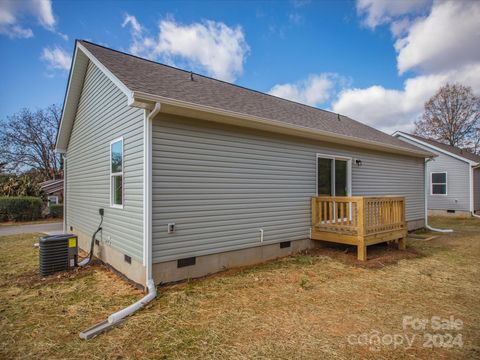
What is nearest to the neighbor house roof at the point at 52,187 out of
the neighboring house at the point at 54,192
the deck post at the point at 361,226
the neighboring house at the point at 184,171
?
the neighboring house at the point at 54,192

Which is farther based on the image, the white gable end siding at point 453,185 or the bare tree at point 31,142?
the bare tree at point 31,142

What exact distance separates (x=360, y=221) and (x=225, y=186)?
3.06 m

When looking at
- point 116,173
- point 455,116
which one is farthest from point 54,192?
point 455,116

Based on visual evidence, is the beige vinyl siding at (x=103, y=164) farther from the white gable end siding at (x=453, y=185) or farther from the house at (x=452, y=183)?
the white gable end siding at (x=453, y=185)

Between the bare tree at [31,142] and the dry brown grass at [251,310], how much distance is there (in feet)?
79.5

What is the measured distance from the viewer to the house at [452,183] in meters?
14.5

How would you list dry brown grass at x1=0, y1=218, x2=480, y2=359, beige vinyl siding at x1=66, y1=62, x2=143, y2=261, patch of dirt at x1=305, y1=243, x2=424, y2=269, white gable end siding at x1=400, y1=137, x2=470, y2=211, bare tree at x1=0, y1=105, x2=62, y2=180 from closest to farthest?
dry brown grass at x1=0, y1=218, x2=480, y2=359 → beige vinyl siding at x1=66, y1=62, x2=143, y2=261 → patch of dirt at x1=305, y1=243, x2=424, y2=269 → white gable end siding at x1=400, y1=137, x2=470, y2=211 → bare tree at x1=0, y1=105, x2=62, y2=180

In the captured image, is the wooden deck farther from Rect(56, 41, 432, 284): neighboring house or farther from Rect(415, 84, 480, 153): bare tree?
Rect(415, 84, 480, 153): bare tree

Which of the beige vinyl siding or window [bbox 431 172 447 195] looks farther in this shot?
window [bbox 431 172 447 195]

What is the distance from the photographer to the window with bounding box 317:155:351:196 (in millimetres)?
7113

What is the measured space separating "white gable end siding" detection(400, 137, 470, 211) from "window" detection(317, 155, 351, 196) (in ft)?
37.2

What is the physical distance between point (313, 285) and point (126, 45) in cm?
1288

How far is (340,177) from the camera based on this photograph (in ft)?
25.0

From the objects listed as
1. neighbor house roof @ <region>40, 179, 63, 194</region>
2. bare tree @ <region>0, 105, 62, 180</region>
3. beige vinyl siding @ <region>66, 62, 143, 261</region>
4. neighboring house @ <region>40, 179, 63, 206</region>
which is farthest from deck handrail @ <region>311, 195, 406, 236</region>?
bare tree @ <region>0, 105, 62, 180</region>
